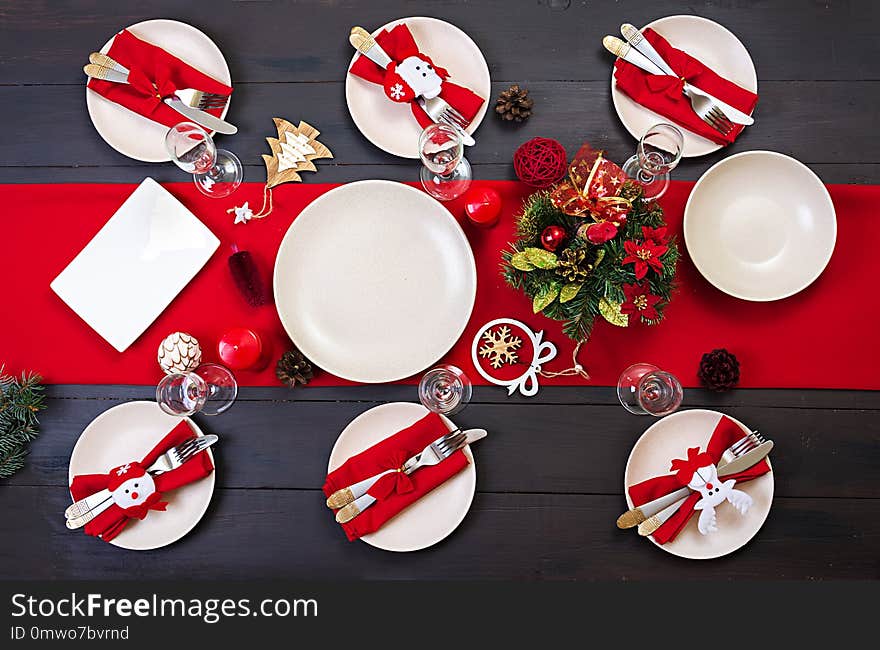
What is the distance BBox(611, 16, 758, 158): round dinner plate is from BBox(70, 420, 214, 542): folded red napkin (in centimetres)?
98

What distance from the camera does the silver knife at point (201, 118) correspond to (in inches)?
46.1

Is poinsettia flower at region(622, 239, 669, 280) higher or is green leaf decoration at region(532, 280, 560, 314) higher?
poinsettia flower at region(622, 239, 669, 280)

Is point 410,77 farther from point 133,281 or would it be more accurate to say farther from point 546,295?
point 133,281

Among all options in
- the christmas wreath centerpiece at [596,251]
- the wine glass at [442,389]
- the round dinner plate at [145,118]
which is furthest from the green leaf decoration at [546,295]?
the round dinner plate at [145,118]

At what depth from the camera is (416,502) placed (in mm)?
1135

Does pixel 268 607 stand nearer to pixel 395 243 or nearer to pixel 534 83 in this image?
pixel 395 243

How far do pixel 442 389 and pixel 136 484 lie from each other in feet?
1.81

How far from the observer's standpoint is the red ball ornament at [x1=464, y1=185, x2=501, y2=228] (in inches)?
44.6

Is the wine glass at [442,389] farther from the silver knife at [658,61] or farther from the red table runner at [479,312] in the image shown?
the silver knife at [658,61]

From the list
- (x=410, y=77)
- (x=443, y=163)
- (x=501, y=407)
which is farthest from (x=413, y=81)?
(x=501, y=407)

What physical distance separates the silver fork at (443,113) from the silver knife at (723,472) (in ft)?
2.33

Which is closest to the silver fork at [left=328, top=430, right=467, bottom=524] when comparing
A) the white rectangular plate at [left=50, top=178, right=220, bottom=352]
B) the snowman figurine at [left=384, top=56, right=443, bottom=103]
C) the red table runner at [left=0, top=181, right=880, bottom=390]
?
the red table runner at [left=0, top=181, right=880, bottom=390]

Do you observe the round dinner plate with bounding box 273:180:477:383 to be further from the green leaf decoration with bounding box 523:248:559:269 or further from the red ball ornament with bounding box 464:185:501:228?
the green leaf decoration with bounding box 523:248:559:269

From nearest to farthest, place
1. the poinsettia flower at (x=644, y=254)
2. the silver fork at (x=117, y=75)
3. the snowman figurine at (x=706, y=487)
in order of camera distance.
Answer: the poinsettia flower at (x=644, y=254) < the snowman figurine at (x=706, y=487) < the silver fork at (x=117, y=75)
